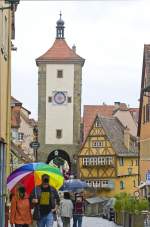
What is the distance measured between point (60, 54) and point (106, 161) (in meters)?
32.4

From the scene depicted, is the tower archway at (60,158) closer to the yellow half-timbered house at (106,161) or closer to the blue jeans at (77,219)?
the yellow half-timbered house at (106,161)

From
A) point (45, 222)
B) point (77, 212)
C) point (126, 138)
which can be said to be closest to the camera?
point (45, 222)

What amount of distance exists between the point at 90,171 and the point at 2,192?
7658 cm

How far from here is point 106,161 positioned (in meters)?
94.8

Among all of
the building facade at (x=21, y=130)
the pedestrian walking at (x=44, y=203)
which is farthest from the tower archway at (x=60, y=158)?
the pedestrian walking at (x=44, y=203)

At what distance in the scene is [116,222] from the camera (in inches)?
1673

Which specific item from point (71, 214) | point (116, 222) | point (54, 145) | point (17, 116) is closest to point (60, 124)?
point (54, 145)

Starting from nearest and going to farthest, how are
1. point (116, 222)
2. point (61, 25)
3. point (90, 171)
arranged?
point (116, 222) → point (90, 171) → point (61, 25)

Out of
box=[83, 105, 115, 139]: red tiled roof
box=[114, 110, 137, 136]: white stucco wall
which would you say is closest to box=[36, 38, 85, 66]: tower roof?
box=[83, 105, 115, 139]: red tiled roof

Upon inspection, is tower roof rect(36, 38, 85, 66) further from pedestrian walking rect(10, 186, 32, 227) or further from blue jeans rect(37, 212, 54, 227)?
pedestrian walking rect(10, 186, 32, 227)

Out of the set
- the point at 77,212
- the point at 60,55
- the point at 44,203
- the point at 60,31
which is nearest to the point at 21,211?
the point at 44,203

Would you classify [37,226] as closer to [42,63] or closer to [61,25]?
[42,63]

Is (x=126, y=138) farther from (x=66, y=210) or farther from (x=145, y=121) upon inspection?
(x=66, y=210)

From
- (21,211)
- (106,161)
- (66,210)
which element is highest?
(106,161)
